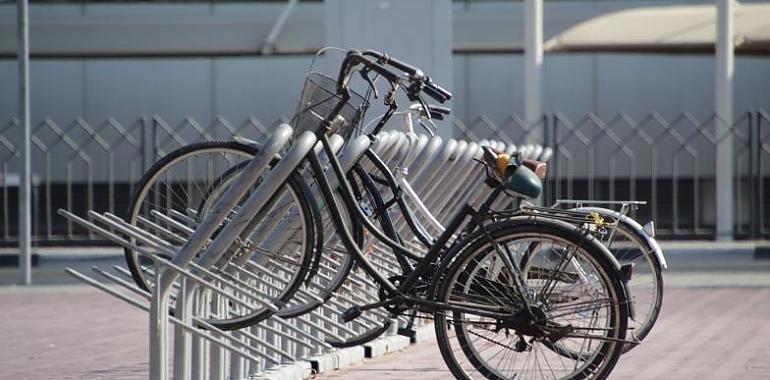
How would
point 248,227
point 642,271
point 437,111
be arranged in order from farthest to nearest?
1. point 642,271
2. point 437,111
3. point 248,227

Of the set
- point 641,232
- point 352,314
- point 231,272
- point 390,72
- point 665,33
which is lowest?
point 352,314

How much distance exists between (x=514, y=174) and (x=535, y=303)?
1.56ft

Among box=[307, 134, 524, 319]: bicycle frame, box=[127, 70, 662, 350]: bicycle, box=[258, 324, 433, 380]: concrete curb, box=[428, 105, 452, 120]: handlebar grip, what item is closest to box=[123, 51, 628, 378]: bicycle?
box=[307, 134, 524, 319]: bicycle frame

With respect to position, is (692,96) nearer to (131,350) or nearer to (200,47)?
(200,47)

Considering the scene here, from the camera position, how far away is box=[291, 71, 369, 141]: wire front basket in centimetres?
592

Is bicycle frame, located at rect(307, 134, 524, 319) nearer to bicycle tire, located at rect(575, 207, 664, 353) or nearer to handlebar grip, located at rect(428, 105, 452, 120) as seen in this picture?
handlebar grip, located at rect(428, 105, 452, 120)

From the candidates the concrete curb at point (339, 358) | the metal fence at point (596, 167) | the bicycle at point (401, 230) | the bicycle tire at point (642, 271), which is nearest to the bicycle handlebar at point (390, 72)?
the bicycle at point (401, 230)

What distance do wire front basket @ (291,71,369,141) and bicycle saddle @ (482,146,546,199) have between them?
52 centimetres

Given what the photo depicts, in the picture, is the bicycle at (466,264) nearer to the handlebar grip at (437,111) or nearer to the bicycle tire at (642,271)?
the handlebar grip at (437,111)

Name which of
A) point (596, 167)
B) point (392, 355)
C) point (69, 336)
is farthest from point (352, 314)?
point (596, 167)

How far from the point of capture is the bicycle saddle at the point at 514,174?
5785mm

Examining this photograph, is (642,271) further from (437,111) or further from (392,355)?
(392,355)

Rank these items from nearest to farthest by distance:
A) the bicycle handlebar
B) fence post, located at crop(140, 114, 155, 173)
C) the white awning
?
the bicycle handlebar → fence post, located at crop(140, 114, 155, 173) → the white awning

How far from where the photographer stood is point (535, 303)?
5.77 meters
